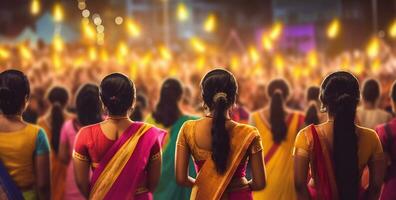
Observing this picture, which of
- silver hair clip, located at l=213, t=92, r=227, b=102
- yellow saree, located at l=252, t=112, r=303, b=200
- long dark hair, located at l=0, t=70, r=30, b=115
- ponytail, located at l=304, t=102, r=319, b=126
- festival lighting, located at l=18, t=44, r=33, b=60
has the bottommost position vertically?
yellow saree, located at l=252, t=112, r=303, b=200

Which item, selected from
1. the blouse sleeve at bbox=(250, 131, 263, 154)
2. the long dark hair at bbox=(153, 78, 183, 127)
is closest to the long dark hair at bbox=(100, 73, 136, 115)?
the blouse sleeve at bbox=(250, 131, 263, 154)

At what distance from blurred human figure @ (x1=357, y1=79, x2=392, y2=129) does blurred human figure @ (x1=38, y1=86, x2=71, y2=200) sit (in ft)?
11.1

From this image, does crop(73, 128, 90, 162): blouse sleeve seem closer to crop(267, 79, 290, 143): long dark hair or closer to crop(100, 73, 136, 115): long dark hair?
crop(100, 73, 136, 115): long dark hair

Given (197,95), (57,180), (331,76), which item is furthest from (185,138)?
(197,95)

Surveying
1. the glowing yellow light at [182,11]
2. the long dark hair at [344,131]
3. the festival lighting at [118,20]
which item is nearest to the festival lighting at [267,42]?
the glowing yellow light at [182,11]

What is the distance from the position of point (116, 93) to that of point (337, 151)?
1.60 metres

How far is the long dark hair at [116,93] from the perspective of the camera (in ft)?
16.9

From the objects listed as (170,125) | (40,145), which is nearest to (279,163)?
(170,125)

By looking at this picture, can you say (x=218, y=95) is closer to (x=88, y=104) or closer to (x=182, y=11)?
(x=88, y=104)

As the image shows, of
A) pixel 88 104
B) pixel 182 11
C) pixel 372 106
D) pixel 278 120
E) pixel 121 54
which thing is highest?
pixel 182 11

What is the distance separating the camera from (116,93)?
16.9ft

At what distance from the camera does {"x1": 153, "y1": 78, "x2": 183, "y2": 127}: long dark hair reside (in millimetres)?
7496

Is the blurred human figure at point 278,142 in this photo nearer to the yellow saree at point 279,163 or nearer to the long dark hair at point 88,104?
the yellow saree at point 279,163

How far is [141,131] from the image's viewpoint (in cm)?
515
